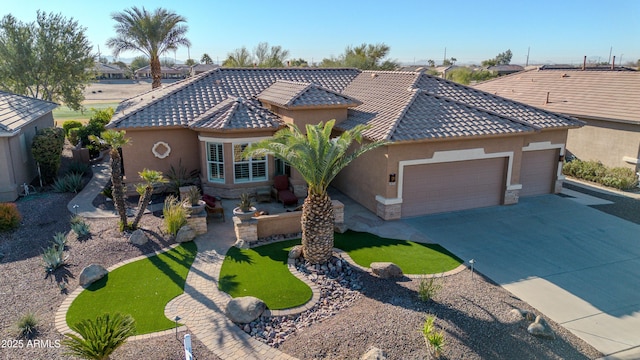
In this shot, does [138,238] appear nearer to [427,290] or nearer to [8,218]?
[8,218]

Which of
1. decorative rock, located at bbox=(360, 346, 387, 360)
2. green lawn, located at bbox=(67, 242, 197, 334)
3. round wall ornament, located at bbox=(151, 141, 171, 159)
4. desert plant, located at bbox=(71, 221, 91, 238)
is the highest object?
round wall ornament, located at bbox=(151, 141, 171, 159)

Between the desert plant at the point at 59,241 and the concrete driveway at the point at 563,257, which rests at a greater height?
the desert plant at the point at 59,241

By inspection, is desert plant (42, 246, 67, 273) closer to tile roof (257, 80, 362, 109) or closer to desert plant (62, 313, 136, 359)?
desert plant (62, 313, 136, 359)

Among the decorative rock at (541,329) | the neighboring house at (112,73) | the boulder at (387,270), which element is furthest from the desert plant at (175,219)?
the neighboring house at (112,73)

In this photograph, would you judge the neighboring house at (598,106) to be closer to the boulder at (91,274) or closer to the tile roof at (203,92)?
the tile roof at (203,92)

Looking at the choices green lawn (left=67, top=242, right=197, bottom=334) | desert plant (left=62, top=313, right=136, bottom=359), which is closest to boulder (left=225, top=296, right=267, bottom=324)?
green lawn (left=67, top=242, right=197, bottom=334)

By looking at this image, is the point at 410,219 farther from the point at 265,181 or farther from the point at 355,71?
the point at 355,71

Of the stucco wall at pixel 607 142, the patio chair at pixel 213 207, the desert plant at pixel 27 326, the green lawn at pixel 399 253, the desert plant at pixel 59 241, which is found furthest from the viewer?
the stucco wall at pixel 607 142
